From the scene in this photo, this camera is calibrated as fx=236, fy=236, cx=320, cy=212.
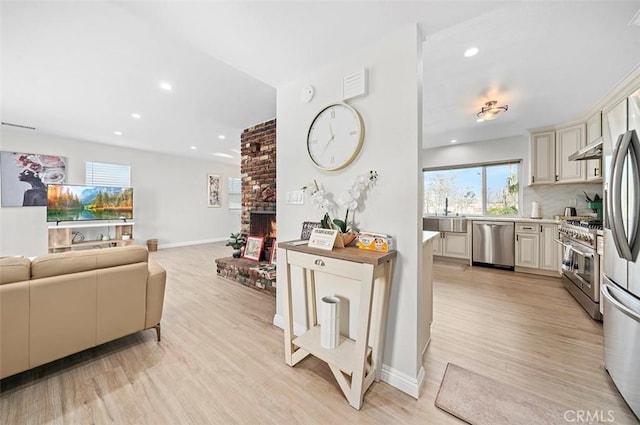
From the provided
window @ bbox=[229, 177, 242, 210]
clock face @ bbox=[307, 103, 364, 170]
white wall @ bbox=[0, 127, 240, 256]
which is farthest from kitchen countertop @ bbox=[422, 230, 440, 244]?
window @ bbox=[229, 177, 242, 210]

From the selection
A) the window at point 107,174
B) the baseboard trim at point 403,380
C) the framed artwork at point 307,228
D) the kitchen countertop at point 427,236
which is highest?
the window at point 107,174

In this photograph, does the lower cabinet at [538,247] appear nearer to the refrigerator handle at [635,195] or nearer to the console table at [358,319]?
the refrigerator handle at [635,195]

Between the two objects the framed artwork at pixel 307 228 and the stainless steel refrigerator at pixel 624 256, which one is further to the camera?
the framed artwork at pixel 307 228

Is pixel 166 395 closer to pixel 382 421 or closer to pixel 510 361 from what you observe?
pixel 382 421

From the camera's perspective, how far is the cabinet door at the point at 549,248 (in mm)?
3680

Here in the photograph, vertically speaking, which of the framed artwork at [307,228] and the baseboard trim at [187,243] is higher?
the framed artwork at [307,228]

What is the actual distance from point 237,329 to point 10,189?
5460mm

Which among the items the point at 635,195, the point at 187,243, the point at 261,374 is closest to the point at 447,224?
the point at 635,195

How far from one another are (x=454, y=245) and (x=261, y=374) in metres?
4.39

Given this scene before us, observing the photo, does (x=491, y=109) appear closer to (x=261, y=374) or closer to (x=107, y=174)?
(x=261, y=374)

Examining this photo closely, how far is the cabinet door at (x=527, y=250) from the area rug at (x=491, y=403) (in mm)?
3270

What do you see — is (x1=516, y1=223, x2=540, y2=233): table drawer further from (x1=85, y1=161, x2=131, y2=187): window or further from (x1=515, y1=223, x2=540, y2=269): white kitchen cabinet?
(x1=85, y1=161, x2=131, y2=187): window

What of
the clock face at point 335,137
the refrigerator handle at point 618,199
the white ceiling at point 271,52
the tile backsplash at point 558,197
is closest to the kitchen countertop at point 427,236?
the clock face at point 335,137

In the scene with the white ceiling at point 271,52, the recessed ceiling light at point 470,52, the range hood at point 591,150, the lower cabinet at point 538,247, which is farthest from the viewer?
the lower cabinet at point 538,247
